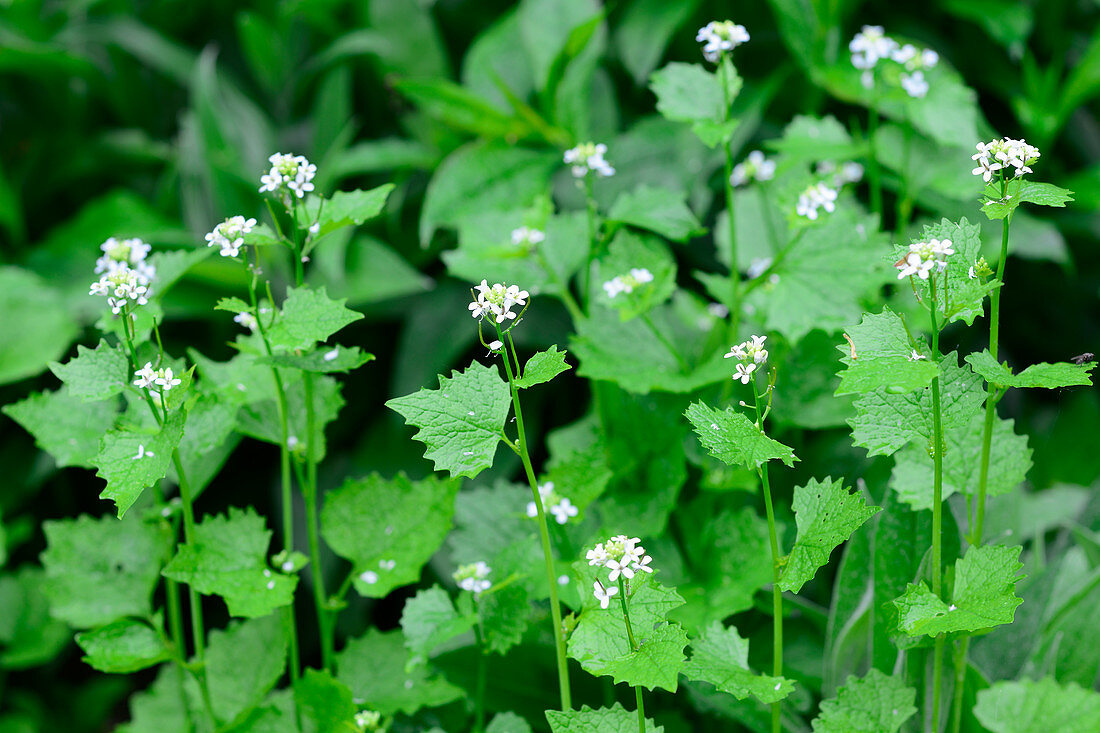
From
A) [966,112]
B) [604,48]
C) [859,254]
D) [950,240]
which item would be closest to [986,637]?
[859,254]

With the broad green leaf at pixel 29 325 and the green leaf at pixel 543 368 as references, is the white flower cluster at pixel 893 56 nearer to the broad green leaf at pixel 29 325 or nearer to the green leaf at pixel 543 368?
the green leaf at pixel 543 368

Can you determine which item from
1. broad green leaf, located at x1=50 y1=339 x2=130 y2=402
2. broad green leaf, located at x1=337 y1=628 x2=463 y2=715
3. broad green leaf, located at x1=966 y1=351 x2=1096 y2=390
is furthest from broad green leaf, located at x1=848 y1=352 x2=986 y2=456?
broad green leaf, located at x1=50 y1=339 x2=130 y2=402

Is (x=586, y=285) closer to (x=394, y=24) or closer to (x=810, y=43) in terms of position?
(x=810, y=43)

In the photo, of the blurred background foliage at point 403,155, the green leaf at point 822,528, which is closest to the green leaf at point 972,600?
the green leaf at point 822,528

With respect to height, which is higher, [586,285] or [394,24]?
[394,24]

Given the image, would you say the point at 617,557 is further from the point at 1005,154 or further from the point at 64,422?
the point at 64,422

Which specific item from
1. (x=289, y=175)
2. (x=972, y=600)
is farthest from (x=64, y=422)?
(x=972, y=600)
